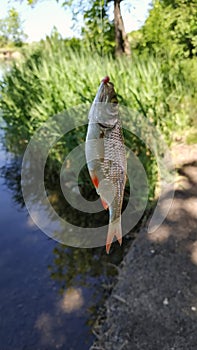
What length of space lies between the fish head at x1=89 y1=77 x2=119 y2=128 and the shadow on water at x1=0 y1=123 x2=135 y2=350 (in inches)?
106

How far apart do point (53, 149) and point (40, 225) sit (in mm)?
1138

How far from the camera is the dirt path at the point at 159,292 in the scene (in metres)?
2.69

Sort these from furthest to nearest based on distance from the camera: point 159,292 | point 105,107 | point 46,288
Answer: point 46,288 → point 159,292 → point 105,107

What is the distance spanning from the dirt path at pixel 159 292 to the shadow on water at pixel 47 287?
0.30 m

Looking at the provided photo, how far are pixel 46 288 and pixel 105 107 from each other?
3195 millimetres

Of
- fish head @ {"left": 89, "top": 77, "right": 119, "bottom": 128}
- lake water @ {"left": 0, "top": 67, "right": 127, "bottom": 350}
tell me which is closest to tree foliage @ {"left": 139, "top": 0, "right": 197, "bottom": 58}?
lake water @ {"left": 0, "top": 67, "right": 127, "bottom": 350}

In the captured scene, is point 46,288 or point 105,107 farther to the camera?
point 46,288

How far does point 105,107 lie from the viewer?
92cm

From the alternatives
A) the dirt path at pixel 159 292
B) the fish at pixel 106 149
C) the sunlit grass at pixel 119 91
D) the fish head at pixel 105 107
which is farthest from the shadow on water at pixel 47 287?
the fish head at pixel 105 107

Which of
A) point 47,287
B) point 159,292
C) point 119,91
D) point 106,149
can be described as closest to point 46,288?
point 47,287

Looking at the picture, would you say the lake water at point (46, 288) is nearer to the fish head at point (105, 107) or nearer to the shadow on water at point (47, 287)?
the shadow on water at point (47, 287)

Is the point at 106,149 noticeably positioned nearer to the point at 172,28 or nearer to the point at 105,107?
the point at 105,107

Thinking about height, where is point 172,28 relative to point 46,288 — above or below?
above

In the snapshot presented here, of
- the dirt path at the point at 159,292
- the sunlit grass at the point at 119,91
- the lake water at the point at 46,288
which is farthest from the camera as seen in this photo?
the sunlit grass at the point at 119,91
